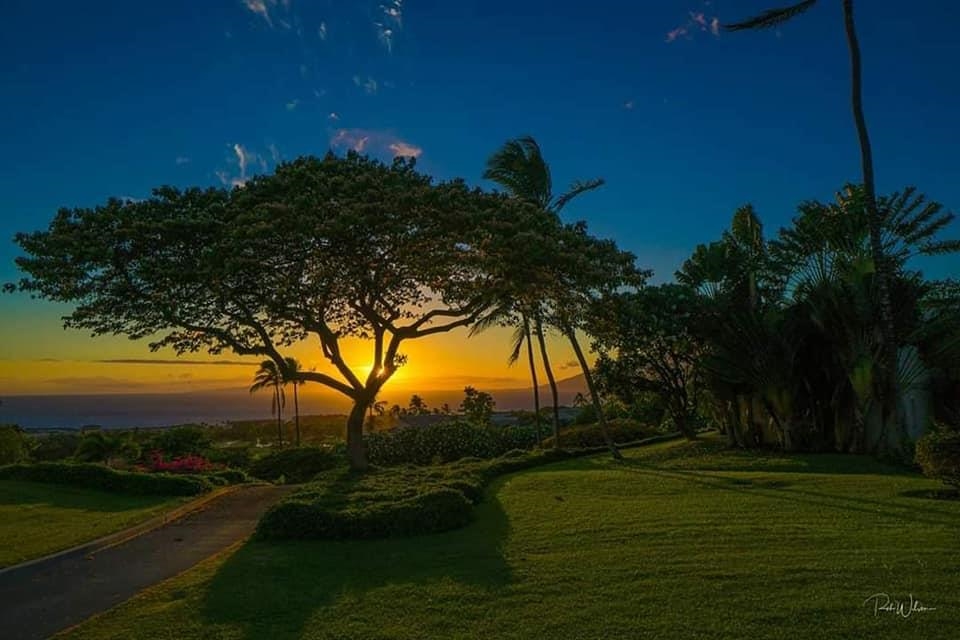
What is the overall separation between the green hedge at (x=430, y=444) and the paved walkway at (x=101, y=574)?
15.6 metres

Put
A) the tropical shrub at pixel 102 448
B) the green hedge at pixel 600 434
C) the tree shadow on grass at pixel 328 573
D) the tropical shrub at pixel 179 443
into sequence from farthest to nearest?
the tropical shrub at pixel 179 443 < the tropical shrub at pixel 102 448 < the green hedge at pixel 600 434 < the tree shadow on grass at pixel 328 573

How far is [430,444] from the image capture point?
29.1 meters

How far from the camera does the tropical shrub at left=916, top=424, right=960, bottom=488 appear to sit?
10523 millimetres

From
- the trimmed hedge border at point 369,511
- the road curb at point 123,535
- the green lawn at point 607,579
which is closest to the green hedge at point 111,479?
the road curb at point 123,535

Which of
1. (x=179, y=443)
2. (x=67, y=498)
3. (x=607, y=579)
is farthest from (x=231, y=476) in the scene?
(x=607, y=579)

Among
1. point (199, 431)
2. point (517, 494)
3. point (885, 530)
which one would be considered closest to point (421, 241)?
point (517, 494)

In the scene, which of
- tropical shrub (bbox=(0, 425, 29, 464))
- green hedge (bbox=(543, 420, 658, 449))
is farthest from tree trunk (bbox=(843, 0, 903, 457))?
tropical shrub (bbox=(0, 425, 29, 464))

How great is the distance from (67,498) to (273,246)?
8.45 m

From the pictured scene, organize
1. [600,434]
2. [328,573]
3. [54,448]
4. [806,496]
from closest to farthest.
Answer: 1. [328,573]
2. [806,496]
3. [600,434]
4. [54,448]

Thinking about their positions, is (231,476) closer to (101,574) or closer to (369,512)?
(101,574)

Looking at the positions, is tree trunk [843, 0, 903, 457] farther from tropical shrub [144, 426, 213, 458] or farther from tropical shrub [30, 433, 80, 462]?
tropical shrub [30, 433, 80, 462]

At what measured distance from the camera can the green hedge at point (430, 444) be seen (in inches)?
1143

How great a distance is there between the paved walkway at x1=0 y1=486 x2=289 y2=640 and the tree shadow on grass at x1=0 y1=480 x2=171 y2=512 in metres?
2.87

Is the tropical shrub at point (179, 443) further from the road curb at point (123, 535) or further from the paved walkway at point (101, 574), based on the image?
the paved walkway at point (101, 574)
